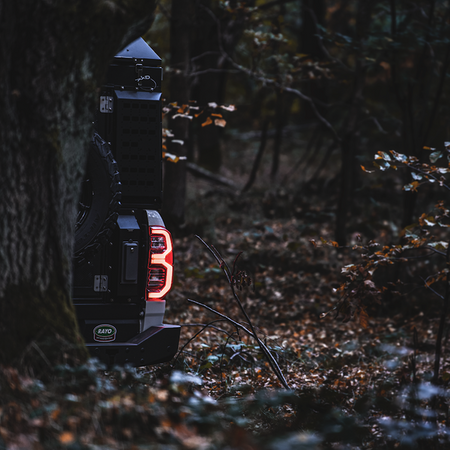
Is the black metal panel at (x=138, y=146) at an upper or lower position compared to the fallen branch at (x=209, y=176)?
upper

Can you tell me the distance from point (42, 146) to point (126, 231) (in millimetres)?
1660

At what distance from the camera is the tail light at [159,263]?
14.8 ft

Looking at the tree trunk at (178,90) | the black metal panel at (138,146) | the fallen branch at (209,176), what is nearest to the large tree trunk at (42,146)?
the black metal panel at (138,146)

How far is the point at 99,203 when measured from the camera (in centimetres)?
438

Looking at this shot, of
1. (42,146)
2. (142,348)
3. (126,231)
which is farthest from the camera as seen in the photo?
(126,231)

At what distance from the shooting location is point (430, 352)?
271 inches

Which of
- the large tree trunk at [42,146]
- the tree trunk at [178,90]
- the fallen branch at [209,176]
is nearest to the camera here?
the large tree trunk at [42,146]

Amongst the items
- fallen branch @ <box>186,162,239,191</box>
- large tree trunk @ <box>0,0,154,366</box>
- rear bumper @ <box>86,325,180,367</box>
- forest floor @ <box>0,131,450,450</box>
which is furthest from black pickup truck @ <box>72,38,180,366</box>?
fallen branch @ <box>186,162,239,191</box>

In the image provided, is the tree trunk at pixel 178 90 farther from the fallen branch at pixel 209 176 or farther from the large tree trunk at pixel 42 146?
the large tree trunk at pixel 42 146

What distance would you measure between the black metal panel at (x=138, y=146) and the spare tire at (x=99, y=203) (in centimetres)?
27

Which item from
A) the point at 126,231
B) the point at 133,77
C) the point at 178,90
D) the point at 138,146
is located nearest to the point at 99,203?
the point at 126,231

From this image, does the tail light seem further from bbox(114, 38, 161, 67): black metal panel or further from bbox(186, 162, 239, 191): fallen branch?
bbox(186, 162, 239, 191): fallen branch

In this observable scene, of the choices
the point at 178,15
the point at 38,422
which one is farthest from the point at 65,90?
the point at 178,15

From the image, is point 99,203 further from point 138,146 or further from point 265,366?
point 265,366
